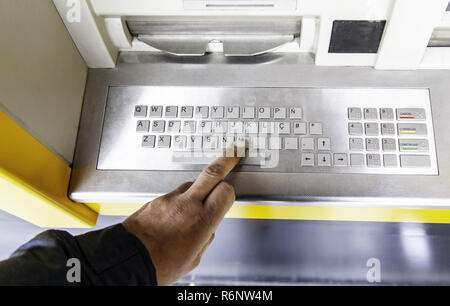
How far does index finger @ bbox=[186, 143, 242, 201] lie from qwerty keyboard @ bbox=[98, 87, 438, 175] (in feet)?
0.20

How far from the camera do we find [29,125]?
67 cm

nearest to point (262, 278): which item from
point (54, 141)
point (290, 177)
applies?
point (290, 177)

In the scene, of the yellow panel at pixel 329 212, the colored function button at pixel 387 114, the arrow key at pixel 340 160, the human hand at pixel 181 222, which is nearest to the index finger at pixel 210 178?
the human hand at pixel 181 222

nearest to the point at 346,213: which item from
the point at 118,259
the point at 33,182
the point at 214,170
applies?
the point at 214,170

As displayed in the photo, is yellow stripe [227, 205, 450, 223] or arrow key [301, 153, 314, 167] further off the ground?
arrow key [301, 153, 314, 167]

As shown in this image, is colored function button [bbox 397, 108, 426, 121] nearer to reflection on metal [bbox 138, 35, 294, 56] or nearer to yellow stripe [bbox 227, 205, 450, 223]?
yellow stripe [bbox 227, 205, 450, 223]

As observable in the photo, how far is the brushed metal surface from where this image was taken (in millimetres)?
765

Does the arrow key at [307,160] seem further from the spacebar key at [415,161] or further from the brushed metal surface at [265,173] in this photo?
the spacebar key at [415,161]

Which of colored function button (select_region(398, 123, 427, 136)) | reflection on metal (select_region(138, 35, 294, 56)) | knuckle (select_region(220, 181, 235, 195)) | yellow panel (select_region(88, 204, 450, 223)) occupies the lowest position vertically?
yellow panel (select_region(88, 204, 450, 223))

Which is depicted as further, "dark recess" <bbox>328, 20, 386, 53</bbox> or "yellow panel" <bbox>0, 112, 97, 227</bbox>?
"dark recess" <bbox>328, 20, 386, 53</bbox>

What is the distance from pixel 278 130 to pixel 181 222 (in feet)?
1.12

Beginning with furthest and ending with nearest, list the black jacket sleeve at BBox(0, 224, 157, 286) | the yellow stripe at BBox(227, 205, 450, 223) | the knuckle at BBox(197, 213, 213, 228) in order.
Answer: the yellow stripe at BBox(227, 205, 450, 223)
the knuckle at BBox(197, 213, 213, 228)
the black jacket sleeve at BBox(0, 224, 157, 286)

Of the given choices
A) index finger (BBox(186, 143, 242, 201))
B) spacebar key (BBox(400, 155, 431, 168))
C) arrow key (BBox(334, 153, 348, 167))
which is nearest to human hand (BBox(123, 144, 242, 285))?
index finger (BBox(186, 143, 242, 201))

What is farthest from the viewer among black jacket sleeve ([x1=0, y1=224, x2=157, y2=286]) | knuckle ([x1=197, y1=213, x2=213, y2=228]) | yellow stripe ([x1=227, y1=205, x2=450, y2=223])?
yellow stripe ([x1=227, y1=205, x2=450, y2=223])
